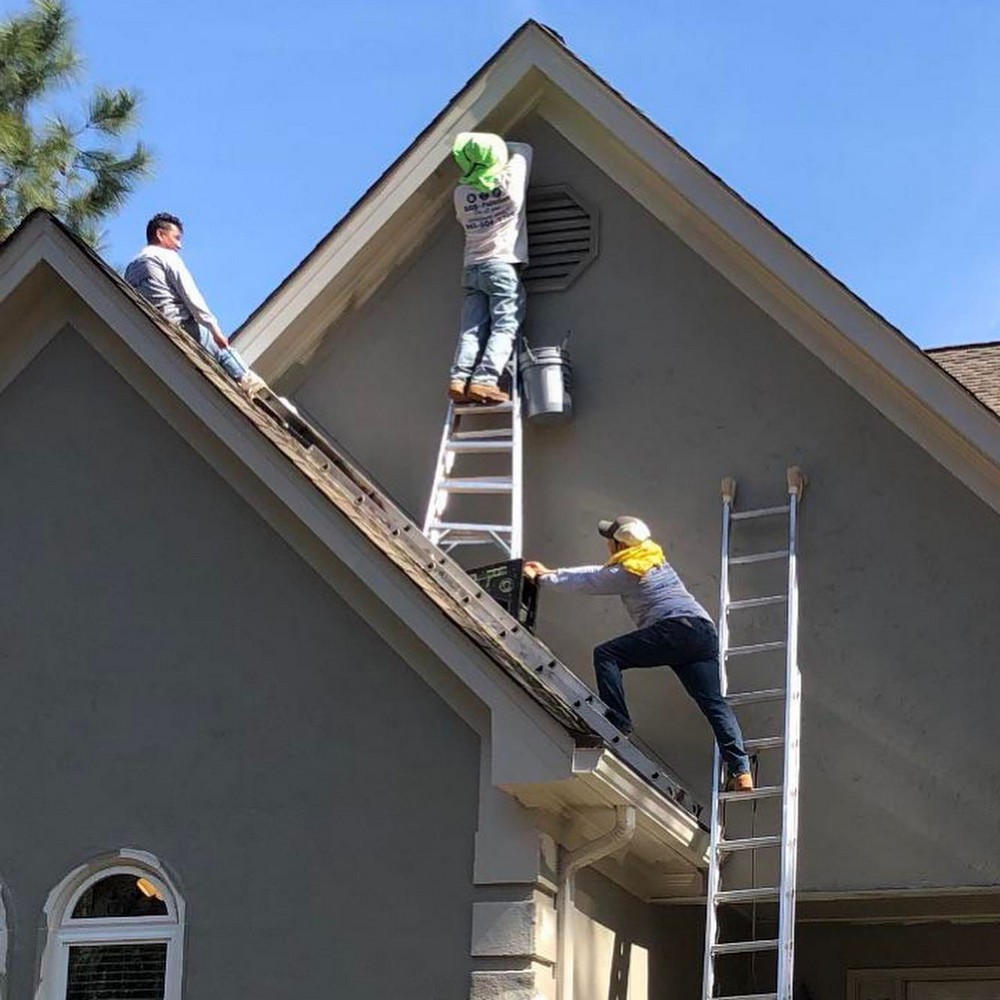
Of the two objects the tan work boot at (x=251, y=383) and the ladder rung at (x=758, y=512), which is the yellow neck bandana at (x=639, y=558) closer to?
the ladder rung at (x=758, y=512)

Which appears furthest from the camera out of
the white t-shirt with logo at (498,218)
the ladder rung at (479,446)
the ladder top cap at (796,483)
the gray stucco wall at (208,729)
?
the white t-shirt with logo at (498,218)

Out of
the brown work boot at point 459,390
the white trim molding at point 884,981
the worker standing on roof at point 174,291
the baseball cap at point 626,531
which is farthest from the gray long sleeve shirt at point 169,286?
the white trim molding at point 884,981

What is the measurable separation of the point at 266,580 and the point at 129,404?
4.23 ft

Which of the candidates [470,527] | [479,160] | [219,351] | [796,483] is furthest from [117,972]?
[479,160]

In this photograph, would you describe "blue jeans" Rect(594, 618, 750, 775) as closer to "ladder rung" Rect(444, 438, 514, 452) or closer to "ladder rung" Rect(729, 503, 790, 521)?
"ladder rung" Rect(729, 503, 790, 521)

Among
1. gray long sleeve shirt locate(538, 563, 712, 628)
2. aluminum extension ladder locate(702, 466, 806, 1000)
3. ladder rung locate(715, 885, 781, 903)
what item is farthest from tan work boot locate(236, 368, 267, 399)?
ladder rung locate(715, 885, 781, 903)

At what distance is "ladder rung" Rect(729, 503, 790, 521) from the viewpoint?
38.1 ft

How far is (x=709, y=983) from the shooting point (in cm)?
965

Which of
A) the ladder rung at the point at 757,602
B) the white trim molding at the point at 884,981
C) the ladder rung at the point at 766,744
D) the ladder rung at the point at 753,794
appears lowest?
the white trim molding at the point at 884,981

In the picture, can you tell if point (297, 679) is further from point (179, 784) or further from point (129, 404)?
point (129, 404)

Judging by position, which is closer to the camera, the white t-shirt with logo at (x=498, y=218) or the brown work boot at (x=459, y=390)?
the brown work boot at (x=459, y=390)

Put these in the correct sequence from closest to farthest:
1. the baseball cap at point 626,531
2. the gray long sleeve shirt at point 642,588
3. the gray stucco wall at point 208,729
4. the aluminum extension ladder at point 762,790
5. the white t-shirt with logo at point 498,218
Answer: the gray stucco wall at point 208,729 → the aluminum extension ladder at point 762,790 → the gray long sleeve shirt at point 642,588 → the baseball cap at point 626,531 → the white t-shirt with logo at point 498,218

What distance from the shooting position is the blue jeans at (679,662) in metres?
10.6

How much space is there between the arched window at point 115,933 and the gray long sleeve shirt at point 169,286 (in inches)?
147
